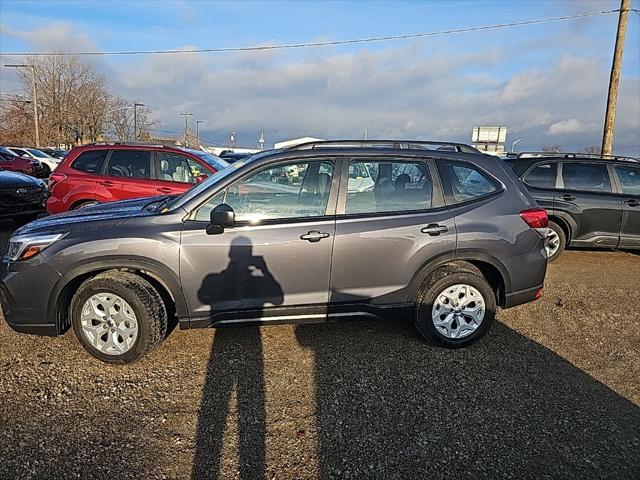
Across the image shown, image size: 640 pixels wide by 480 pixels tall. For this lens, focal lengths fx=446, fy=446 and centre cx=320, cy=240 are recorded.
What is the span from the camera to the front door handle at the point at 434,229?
3763 millimetres

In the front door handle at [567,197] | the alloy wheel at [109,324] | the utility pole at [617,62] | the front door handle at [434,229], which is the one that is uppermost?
the utility pole at [617,62]

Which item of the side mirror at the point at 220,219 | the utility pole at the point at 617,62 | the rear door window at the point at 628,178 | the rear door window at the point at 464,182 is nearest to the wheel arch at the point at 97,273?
the side mirror at the point at 220,219

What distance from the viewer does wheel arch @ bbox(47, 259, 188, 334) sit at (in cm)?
342

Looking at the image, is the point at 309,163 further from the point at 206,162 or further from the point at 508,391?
the point at 206,162

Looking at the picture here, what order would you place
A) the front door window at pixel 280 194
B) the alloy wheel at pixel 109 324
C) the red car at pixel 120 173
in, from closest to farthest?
the alloy wheel at pixel 109 324 < the front door window at pixel 280 194 < the red car at pixel 120 173

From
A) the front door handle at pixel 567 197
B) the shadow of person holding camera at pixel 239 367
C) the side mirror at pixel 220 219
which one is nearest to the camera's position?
the shadow of person holding camera at pixel 239 367

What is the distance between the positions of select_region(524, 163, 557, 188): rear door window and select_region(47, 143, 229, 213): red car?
5.28m

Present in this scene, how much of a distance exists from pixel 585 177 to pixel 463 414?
5930 mm

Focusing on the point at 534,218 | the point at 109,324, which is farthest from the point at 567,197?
the point at 109,324

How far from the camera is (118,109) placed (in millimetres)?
57312

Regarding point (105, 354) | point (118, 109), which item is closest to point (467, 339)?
point (105, 354)

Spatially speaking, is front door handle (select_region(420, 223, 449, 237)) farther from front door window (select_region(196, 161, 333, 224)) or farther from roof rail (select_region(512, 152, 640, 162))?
roof rail (select_region(512, 152, 640, 162))

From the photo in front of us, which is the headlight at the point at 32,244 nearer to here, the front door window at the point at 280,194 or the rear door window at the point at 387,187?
the front door window at the point at 280,194

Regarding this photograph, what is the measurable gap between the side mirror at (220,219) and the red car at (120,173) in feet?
12.5
